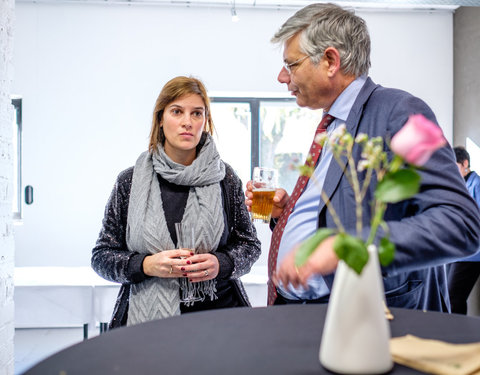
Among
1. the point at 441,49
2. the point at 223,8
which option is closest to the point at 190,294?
the point at 223,8

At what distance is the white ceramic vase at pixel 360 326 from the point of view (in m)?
0.71

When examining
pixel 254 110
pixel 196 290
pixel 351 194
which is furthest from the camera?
pixel 254 110

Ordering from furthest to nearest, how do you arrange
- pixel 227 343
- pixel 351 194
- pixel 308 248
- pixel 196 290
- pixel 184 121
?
pixel 184 121
pixel 196 290
pixel 351 194
pixel 227 343
pixel 308 248

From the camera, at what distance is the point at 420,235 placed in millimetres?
988

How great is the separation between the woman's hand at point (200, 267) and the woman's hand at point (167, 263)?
0.02 m

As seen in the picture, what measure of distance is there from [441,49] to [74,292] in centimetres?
469

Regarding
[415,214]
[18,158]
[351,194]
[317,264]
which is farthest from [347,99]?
[18,158]

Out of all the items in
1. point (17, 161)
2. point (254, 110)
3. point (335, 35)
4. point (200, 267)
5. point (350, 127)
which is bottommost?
point (200, 267)

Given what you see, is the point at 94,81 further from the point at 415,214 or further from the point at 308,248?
the point at 308,248

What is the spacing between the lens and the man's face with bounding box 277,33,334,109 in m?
1.45

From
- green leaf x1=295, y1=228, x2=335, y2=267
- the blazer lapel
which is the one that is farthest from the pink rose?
the blazer lapel

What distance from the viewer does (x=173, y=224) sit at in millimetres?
1933

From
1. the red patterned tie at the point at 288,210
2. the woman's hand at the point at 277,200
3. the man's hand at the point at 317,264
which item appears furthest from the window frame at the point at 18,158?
the man's hand at the point at 317,264

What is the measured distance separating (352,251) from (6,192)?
2.04 metres
